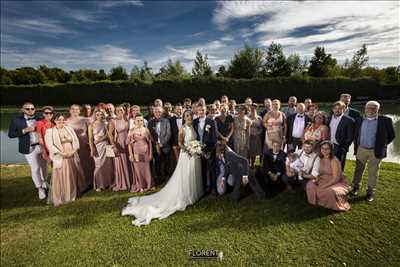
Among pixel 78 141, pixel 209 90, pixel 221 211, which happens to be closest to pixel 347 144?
pixel 221 211

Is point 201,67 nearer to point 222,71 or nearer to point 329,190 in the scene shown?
point 222,71

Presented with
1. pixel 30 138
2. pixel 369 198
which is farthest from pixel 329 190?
pixel 30 138

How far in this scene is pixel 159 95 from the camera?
27.7 metres

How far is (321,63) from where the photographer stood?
120 feet

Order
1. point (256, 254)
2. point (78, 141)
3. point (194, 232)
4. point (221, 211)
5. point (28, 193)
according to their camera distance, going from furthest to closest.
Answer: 1. point (28, 193)
2. point (78, 141)
3. point (221, 211)
4. point (194, 232)
5. point (256, 254)

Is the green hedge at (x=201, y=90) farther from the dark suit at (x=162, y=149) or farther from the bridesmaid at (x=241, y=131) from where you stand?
the bridesmaid at (x=241, y=131)

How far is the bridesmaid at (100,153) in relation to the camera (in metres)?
5.71

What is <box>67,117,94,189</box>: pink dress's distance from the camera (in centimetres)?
594

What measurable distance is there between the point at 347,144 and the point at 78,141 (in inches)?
239

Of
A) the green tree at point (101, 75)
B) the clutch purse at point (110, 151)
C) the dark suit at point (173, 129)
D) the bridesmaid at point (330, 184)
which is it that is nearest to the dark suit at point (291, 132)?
the bridesmaid at point (330, 184)

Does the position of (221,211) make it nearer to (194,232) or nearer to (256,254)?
(194,232)

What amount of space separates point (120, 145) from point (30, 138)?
2.14 m

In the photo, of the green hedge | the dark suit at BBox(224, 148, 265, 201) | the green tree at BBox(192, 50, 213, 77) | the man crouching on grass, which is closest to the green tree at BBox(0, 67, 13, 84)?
the green hedge

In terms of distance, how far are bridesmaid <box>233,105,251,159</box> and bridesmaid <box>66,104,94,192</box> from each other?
12.6 ft
